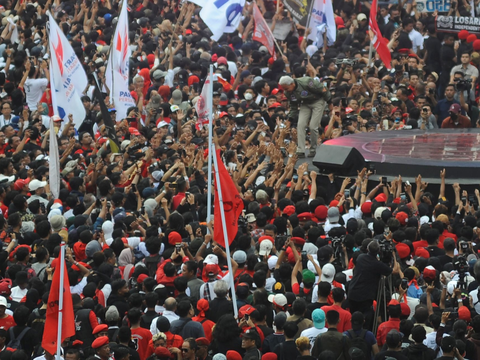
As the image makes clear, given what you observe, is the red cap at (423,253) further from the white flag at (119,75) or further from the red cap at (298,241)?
the white flag at (119,75)

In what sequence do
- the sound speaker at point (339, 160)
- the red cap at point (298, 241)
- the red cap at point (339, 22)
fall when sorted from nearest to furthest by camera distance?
the red cap at point (298, 241) < the sound speaker at point (339, 160) < the red cap at point (339, 22)

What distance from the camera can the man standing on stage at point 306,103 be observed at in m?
15.4

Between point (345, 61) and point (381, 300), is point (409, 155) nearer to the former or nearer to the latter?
point (345, 61)

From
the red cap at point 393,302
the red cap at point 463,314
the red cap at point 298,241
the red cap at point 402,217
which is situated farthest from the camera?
the red cap at point 402,217

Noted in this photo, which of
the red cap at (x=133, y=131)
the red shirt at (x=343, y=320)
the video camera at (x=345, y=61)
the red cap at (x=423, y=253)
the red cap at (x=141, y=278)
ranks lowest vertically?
the red shirt at (x=343, y=320)

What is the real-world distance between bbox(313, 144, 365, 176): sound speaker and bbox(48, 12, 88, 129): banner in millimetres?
3929

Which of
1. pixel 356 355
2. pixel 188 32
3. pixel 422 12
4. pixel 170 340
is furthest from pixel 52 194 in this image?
pixel 422 12

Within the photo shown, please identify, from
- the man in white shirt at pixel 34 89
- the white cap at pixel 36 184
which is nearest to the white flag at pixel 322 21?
the man in white shirt at pixel 34 89

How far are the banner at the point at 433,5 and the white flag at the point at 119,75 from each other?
7985 mm

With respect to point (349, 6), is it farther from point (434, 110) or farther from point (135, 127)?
point (135, 127)

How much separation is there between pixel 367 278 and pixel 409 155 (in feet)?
20.0

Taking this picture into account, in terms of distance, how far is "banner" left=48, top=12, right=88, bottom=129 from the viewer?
1598 cm

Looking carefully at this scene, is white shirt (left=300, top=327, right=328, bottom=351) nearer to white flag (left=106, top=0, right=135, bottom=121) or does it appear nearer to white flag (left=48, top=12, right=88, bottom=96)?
white flag (left=48, top=12, right=88, bottom=96)

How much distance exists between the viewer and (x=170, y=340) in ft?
28.2
